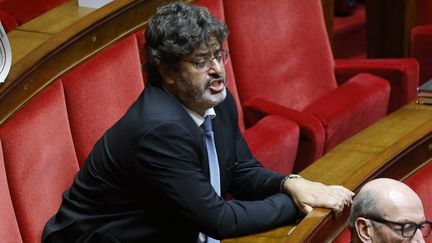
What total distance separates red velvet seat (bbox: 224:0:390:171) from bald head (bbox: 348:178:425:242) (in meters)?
0.23

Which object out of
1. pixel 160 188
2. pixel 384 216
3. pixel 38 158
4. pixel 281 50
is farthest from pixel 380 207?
pixel 281 50

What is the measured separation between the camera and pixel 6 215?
52 centimetres

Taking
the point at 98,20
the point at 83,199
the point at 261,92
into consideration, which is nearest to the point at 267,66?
the point at 261,92

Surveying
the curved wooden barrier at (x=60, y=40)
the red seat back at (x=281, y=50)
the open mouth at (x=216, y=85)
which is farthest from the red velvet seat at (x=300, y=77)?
the open mouth at (x=216, y=85)

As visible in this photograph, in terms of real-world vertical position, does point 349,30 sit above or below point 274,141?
below

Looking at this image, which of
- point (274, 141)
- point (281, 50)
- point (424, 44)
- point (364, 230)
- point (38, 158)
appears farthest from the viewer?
point (424, 44)

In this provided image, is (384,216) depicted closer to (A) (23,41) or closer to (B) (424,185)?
(B) (424,185)

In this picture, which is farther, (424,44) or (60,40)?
(424,44)

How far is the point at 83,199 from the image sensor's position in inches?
19.5

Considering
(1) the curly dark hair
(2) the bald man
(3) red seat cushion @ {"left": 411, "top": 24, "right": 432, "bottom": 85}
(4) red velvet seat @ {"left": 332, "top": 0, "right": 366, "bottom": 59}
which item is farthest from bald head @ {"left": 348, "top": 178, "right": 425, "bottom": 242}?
(4) red velvet seat @ {"left": 332, "top": 0, "right": 366, "bottom": 59}

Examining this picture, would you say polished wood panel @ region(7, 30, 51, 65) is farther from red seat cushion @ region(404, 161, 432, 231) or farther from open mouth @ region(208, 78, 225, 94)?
red seat cushion @ region(404, 161, 432, 231)

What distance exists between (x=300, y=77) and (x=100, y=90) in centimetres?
23

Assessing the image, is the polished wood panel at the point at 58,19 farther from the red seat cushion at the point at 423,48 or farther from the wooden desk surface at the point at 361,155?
the red seat cushion at the point at 423,48

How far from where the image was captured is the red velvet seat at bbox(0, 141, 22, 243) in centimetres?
52
